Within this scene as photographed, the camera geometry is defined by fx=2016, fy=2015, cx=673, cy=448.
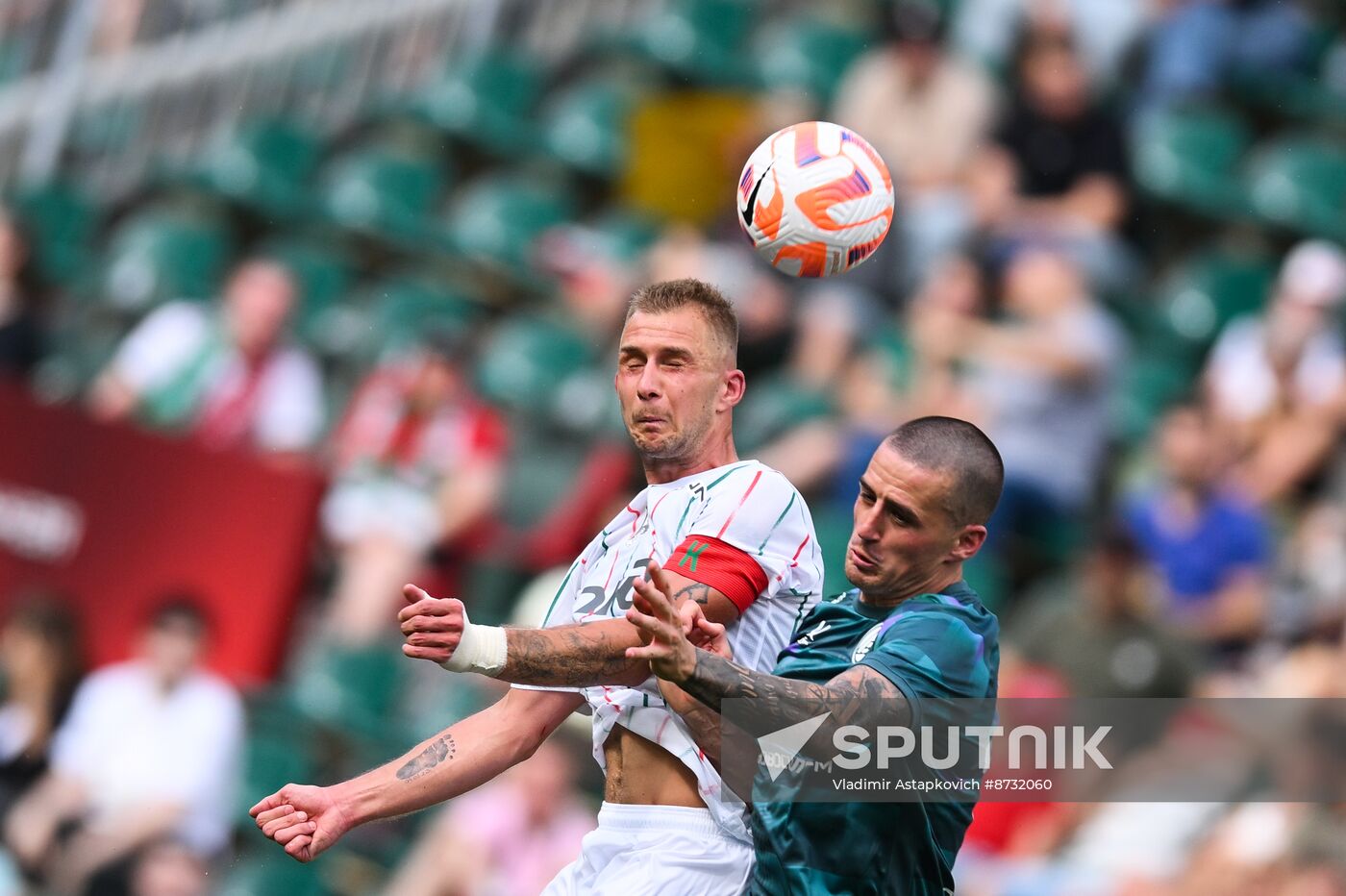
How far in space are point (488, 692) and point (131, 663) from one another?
2.13 metres

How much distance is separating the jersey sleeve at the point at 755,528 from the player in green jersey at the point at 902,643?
0.19 metres

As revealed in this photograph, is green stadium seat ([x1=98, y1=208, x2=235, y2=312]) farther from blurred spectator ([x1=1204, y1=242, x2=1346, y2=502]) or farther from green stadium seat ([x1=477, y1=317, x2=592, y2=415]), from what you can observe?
blurred spectator ([x1=1204, y1=242, x2=1346, y2=502])

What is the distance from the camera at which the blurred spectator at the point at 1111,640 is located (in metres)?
9.37

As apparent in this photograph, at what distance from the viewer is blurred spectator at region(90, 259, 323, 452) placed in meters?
12.4

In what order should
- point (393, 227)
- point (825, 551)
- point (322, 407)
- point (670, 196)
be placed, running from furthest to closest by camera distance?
point (393, 227) < point (670, 196) < point (322, 407) < point (825, 551)

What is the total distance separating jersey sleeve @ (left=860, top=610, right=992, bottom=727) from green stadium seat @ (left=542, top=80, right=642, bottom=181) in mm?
9612

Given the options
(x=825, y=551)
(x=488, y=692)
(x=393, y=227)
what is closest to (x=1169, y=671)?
(x=825, y=551)

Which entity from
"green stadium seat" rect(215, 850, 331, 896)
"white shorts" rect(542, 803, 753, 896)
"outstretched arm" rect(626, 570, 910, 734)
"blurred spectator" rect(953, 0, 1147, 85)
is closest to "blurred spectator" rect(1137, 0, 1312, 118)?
"blurred spectator" rect(953, 0, 1147, 85)

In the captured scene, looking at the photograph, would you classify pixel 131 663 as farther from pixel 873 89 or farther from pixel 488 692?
pixel 873 89

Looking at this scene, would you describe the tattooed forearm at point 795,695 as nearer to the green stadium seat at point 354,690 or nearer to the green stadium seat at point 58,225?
the green stadium seat at point 354,690

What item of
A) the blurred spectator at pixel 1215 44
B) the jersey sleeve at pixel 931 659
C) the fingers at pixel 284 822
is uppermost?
the blurred spectator at pixel 1215 44

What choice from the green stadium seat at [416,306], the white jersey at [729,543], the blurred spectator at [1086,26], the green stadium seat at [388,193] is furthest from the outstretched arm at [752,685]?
the green stadium seat at [388,193]

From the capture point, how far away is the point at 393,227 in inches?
582

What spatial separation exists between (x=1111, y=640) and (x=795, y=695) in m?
5.06
